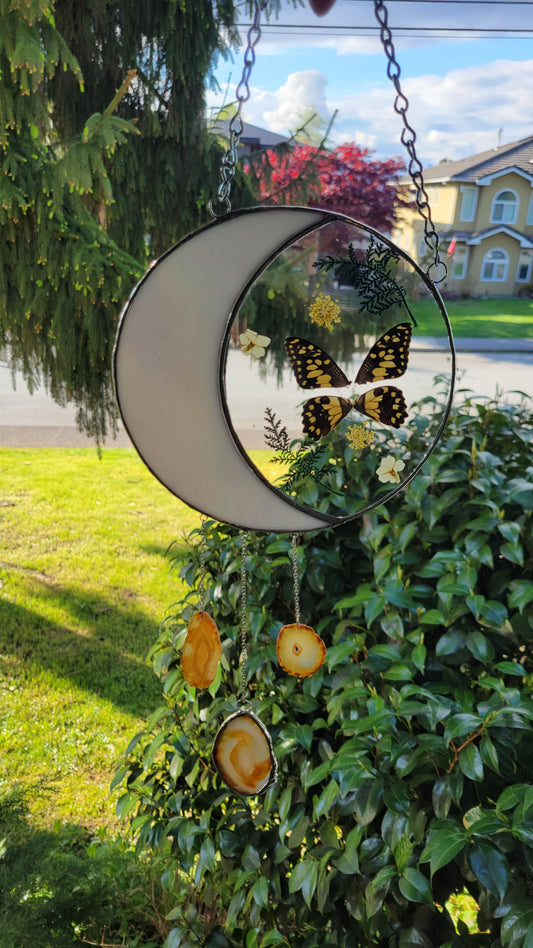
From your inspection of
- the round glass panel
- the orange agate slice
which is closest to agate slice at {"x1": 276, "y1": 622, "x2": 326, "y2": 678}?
the orange agate slice

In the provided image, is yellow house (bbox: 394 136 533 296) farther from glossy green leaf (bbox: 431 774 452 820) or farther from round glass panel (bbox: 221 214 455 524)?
round glass panel (bbox: 221 214 455 524)

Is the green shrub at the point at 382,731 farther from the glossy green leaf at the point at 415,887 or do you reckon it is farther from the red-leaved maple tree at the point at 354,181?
the red-leaved maple tree at the point at 354,181

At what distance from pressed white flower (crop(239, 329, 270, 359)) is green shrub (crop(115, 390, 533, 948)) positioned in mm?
595

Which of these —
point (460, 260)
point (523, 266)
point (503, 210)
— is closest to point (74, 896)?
point (523, 266)

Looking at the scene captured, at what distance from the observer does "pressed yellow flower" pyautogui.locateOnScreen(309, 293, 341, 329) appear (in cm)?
68

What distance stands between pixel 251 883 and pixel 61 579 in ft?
7.15

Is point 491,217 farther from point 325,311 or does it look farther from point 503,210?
point 325,311

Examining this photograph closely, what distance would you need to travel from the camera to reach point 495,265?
5.55 metres

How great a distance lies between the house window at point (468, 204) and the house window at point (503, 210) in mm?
194

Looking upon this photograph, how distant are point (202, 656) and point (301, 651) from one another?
12 centimetres

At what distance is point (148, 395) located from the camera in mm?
679

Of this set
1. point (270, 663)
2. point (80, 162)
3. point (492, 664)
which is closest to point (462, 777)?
point (492, 664)

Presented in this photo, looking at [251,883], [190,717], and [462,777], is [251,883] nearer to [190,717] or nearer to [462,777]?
[190,717]

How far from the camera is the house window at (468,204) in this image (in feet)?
19.6
